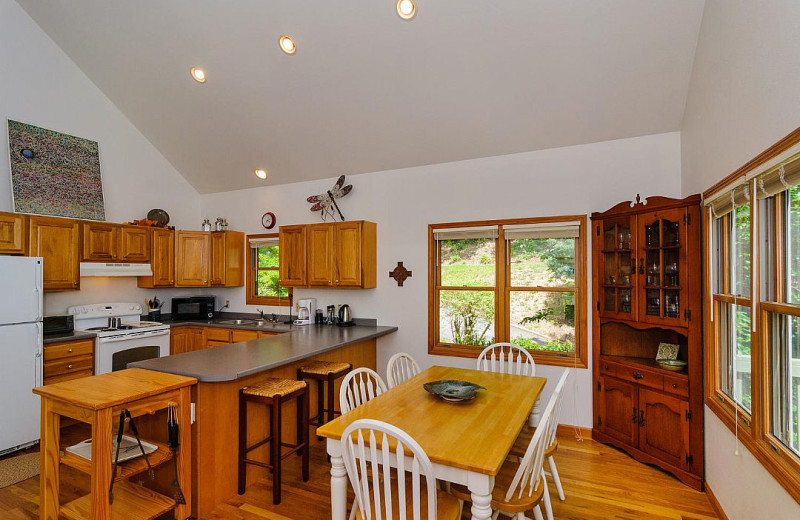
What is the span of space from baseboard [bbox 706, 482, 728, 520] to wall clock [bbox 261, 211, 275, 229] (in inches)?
199

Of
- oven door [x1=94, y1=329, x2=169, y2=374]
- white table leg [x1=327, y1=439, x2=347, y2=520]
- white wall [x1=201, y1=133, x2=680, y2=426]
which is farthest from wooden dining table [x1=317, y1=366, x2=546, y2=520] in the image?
oven door [x1=94, y1=329, x2=169, y2=374]

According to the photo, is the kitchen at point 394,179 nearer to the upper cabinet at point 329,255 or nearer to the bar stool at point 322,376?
the upper cabinet at point 329,255

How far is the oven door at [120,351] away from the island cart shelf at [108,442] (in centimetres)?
170

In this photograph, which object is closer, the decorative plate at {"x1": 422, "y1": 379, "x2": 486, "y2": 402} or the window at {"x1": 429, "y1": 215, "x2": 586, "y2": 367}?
the decorative plate at {"x1": 422, "y1": 379, "x2": 486, "y2": 402}

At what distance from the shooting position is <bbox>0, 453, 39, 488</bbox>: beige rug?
2945mm

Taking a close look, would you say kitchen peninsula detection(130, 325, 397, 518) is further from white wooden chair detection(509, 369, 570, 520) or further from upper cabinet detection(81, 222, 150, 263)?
upper cabinet detection(81, 222, 150, 263)

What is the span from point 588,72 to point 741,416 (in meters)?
2.53

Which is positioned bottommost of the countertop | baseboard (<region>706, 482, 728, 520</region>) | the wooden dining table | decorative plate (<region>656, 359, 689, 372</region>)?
baseboard (<region>706, 482, 728, 520</region>)

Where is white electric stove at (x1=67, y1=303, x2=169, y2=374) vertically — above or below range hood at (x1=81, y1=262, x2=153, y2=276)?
below

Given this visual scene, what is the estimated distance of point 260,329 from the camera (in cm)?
456

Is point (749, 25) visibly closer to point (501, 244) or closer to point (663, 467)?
point (501, 244)

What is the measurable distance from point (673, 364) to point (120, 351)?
514 centimetres

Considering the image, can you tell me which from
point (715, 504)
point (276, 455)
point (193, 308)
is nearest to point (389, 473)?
point (276, 455)

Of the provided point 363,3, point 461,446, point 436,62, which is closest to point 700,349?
point 461,446
